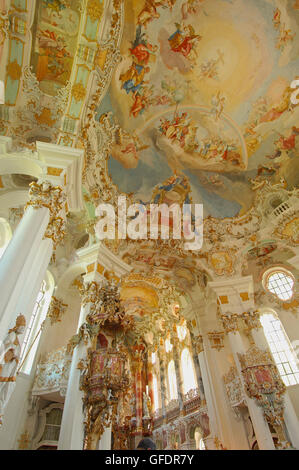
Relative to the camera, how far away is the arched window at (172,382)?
17.9 m

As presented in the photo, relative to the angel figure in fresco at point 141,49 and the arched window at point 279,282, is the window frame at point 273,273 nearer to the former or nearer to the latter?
the arched window at point 279,282

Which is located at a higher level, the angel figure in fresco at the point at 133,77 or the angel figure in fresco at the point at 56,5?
the angel figure in fresco at the point at 133,77

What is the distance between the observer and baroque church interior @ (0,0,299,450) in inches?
297

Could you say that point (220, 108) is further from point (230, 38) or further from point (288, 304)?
point (288, 304)

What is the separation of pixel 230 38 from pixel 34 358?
1522cm

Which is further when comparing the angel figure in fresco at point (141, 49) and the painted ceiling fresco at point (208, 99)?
the painted ceiling fresco at point (208, 99)

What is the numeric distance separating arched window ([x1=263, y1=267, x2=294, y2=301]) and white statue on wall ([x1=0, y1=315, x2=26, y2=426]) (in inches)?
507

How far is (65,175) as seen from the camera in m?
7.50

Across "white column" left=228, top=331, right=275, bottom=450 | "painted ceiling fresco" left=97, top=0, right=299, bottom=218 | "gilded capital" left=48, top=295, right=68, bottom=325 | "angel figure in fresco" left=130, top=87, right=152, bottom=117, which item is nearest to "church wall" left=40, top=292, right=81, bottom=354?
"gilded capital" left=48, top=295, right=68, bottom=325

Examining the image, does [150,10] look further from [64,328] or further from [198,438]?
[198,438]

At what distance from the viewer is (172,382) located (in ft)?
61.1

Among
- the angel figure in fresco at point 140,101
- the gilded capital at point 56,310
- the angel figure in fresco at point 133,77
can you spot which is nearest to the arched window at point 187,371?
the gilded capital at point 56,310

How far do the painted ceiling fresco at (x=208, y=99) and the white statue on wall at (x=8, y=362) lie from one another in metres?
8.42
